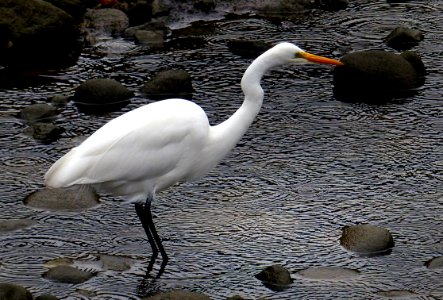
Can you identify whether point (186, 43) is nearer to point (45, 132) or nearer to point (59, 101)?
point (59, 101)

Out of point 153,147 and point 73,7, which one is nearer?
point 153,147

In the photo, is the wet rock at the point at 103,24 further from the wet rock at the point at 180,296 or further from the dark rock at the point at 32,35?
the wet rock at the point at 180,296

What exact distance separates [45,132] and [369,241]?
3.59 m

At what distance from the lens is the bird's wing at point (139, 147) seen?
7398 mm

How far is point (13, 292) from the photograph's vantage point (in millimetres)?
6730

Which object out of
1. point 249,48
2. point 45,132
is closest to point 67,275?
point 45,132

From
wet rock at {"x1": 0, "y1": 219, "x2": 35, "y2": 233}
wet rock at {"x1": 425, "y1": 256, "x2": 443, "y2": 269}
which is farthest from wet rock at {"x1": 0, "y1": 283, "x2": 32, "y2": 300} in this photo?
wet rock at {"x1": 425, "y1": 256, "x2": 443, "y2": 269}

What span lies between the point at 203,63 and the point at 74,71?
1406 millimetres

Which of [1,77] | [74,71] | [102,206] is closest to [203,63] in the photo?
[74,71]

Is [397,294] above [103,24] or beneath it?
beneath

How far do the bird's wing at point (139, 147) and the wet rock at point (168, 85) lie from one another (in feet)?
11.0

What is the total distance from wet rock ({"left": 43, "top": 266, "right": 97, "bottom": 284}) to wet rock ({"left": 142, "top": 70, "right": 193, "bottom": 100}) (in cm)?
383

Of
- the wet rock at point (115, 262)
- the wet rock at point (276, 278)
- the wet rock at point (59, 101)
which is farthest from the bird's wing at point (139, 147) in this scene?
the wet rock at point (59, 101)

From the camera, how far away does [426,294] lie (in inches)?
279
